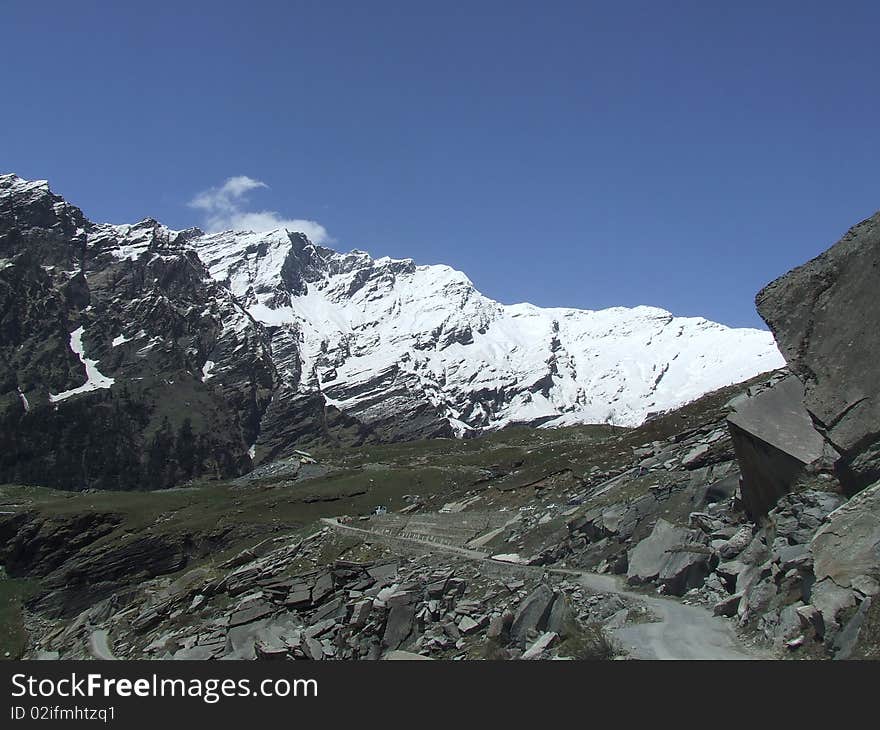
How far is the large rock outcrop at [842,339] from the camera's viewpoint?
18.5 m

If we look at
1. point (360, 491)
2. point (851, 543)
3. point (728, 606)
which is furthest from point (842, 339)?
point (360, 491)

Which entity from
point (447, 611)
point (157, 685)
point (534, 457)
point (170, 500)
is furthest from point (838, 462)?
point (170, 500)

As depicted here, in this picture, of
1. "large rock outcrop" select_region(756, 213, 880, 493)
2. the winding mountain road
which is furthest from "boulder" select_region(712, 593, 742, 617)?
"large rock outcrop" select_region(756, 213, 880, 493)

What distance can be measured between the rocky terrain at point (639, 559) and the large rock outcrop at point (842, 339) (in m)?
0.04

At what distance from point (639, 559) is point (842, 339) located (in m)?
10.8

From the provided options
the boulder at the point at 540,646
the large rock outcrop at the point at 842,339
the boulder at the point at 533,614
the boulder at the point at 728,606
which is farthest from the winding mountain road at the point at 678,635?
the large rock outcrop at the point at 842,339

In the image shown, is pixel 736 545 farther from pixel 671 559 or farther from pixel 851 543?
pixel 851 543

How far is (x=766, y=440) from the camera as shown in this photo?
2286 centimetres

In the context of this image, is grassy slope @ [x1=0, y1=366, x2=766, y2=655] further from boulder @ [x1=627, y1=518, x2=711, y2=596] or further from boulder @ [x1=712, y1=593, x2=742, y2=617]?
boulder @ [x1=712, y1=593, x2=742, y2=617]

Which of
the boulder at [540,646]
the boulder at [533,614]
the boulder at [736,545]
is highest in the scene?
the boulder at [736,545]

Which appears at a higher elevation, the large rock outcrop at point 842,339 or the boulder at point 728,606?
the large rock outcrop at point 842,339

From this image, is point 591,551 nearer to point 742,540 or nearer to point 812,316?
point 742,540

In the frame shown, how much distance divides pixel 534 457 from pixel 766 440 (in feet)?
217

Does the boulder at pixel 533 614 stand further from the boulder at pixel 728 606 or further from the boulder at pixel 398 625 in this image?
the boulder at pixel 398 625
